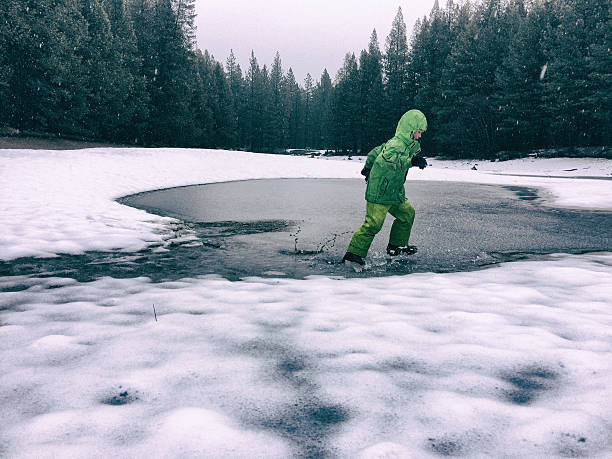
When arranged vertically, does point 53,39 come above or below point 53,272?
above

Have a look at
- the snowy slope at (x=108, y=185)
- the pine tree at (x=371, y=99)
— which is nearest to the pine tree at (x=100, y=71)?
the snowy slope at (x=108, y=185)

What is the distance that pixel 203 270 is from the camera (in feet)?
15.5

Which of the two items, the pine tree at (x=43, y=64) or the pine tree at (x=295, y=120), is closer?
the pine tree at (x=43, y=64)

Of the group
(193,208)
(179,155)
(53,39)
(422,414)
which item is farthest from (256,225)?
(53,39)

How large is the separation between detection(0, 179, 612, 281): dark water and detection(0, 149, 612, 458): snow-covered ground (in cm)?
58

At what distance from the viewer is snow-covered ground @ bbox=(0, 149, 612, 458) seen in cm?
172

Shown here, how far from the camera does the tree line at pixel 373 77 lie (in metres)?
32.0

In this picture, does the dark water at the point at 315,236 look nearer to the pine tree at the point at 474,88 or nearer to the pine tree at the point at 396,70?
the pine tree at the point at 474,88

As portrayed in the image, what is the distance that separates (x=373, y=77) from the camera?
61188 millimetres

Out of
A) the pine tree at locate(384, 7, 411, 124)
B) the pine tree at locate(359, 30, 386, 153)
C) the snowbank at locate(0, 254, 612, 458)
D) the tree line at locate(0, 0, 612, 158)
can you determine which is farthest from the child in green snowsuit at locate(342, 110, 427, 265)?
the pine tree at locate(359, 30, 386, 153)

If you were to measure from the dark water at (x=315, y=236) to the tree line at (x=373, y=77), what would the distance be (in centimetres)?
2741

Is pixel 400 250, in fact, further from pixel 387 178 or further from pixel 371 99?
pixel 371 99

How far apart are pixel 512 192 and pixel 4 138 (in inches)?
1200

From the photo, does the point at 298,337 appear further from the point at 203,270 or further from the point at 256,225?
the point at 256,225
